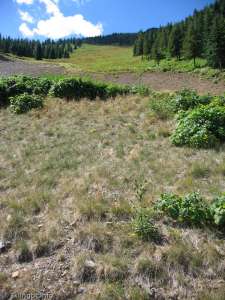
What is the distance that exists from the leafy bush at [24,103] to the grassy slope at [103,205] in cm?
288

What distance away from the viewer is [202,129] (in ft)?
28.5

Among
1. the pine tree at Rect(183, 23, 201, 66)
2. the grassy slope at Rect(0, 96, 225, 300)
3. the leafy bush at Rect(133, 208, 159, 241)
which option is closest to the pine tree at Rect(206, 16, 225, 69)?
the pine tree at Rect(183, 23, 201, 66)

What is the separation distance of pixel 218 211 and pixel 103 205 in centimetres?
195

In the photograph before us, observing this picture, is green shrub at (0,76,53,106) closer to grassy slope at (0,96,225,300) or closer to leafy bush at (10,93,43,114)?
leafy bush at (10,93,43,114)

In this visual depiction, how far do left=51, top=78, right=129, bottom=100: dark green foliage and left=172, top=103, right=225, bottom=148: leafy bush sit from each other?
746cm

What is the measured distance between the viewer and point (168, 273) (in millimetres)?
4195

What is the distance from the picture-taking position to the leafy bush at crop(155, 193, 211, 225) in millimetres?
5168

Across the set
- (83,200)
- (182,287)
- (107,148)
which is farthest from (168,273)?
(107,148)

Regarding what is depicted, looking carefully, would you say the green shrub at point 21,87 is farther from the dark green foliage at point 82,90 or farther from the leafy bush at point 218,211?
the leafy bush at point 218,211

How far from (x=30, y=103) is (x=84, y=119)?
11.1ft

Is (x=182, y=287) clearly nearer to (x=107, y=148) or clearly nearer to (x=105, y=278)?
(x=105, y=278)

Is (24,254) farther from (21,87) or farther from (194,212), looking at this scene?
(21,87)

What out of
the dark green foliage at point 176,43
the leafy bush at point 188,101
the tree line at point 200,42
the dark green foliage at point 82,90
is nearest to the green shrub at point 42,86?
the dark green foliage at point 82,90

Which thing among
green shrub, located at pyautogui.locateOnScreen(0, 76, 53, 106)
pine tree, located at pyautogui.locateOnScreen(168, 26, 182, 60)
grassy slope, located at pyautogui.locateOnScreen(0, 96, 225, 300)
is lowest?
grassy slope, located at pyautogui.locateOnScreen(0, 96, 225, 300)
